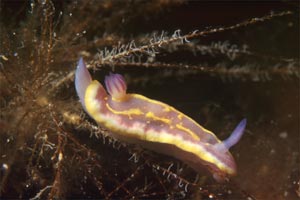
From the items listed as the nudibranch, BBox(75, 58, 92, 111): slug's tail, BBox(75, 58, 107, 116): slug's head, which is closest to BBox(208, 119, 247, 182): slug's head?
the nudibranch

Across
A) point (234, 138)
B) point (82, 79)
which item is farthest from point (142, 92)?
point (234, 138)

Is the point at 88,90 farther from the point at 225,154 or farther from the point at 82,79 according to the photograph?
the point at 225,154

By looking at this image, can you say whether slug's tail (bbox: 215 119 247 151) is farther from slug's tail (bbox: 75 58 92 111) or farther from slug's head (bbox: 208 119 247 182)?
slug's tail (bbox: 75 58 92 111)

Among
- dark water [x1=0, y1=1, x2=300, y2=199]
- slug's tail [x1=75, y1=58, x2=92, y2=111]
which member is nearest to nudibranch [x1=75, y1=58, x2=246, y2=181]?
slug's tail [x1=75, y1=58, x2=92, y2=111]

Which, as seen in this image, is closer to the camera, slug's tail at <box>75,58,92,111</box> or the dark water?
slug's tail at <box>75,58,92,111</box>

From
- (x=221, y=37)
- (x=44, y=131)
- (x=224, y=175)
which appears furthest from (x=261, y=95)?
(x=44, y=131)

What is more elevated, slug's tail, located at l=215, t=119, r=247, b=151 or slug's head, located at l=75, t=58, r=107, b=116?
slug's head, located at l=75, t=58, r=107, b=116

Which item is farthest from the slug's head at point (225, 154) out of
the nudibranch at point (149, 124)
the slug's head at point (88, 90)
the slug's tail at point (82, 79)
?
the slug's tail at point (82, 79)

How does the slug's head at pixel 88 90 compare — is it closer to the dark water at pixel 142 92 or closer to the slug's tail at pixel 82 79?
the slug's tail at pixel 82 79

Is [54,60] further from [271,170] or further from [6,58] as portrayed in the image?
[271,170]
